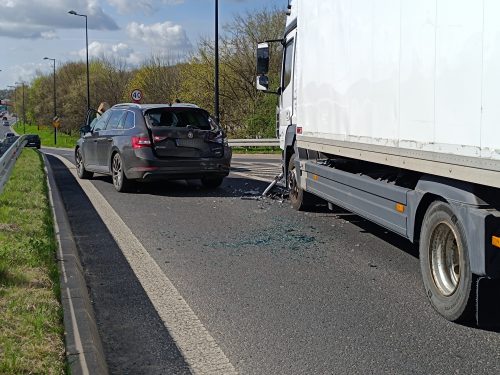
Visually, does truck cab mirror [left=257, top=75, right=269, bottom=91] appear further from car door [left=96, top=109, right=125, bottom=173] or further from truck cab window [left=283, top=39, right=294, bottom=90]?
car door [left=96, top=109, right=125, bottom=173]

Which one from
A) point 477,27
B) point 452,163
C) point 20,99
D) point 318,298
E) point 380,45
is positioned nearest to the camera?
point 477,27

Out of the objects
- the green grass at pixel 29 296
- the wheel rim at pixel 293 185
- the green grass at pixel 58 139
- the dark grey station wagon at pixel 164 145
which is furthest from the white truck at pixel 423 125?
the green grass at pixel 58 139

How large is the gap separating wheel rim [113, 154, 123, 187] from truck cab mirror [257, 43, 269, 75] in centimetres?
323

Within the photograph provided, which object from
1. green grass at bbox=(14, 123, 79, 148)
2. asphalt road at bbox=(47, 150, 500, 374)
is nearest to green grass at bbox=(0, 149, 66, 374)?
asphalt road at bbox=(47, 150, 500, 374)

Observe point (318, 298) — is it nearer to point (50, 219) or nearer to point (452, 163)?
point (452, 163)

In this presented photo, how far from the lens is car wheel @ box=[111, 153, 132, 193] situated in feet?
36.9

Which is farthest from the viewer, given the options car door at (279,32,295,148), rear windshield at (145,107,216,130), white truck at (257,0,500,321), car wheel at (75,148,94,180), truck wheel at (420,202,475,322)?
car wheel at (75,148,94,180)

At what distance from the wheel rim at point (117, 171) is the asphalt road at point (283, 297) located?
2.40 m

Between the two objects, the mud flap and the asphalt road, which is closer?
the asphalt road

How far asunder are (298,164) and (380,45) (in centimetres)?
352

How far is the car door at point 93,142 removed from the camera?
12.7 m

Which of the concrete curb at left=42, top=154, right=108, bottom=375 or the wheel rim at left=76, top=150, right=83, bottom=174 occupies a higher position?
the wheel rim at left=76, top=150, right=83, bottom=174

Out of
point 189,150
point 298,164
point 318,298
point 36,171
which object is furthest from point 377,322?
point 36,171

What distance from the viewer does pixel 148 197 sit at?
11.0m
